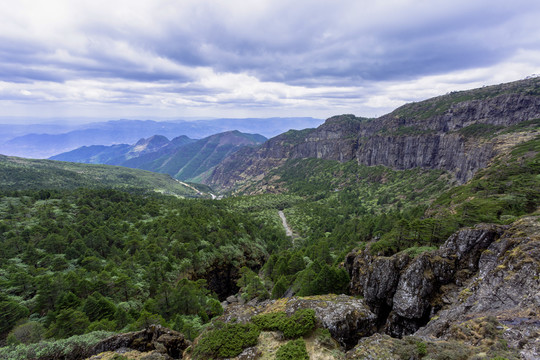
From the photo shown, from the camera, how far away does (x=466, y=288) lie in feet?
71.8

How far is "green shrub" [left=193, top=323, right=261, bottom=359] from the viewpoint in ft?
68.2

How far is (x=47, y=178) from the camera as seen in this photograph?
176 m

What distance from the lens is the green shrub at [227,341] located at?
20781 millimetres

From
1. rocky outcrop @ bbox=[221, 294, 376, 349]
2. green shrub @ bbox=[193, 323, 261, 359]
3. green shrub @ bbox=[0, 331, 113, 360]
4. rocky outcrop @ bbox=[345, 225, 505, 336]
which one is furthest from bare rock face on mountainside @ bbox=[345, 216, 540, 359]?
green shrub @ bbox=[0, 331, 113, 360]

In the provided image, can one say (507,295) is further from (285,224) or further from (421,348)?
(285,224)

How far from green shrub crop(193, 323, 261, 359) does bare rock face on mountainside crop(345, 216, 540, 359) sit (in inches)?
580

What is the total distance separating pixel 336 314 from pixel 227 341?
434 inches

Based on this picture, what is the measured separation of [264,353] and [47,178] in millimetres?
230254

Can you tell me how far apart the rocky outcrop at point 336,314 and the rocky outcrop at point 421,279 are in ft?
7.84

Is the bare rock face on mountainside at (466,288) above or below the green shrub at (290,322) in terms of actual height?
above

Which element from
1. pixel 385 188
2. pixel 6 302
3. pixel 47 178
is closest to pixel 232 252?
pixel 6 302

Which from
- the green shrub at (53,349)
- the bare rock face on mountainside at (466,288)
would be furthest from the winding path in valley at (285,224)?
the green shrub at (53,349)

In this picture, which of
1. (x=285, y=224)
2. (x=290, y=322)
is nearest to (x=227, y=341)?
(x=290, y=322)

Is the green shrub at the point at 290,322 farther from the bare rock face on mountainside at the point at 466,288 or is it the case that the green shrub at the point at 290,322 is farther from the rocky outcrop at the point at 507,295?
the rocky outcrop at the point at 507,295
